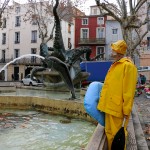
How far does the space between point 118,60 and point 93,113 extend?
0.79 meters

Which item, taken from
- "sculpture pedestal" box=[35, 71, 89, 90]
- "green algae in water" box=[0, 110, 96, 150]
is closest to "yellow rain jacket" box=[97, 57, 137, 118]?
"green algae in water" box=[0, 110, 96, 150]

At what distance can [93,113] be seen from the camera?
13.1 feet

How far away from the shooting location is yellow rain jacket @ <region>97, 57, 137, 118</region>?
11.9ft

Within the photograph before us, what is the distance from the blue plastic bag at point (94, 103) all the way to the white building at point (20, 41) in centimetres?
4777

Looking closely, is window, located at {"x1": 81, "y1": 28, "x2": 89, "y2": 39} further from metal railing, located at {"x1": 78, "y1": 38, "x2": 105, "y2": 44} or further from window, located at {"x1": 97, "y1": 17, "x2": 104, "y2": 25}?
window, located at {"x1": 97, "y1": 17, "x2": 104, "y2": 25}

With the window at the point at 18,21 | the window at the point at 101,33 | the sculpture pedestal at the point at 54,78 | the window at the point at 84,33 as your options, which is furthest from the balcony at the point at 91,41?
the sculpture pedestal at the point at 54,78

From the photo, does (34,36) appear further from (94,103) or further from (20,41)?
(94,103)

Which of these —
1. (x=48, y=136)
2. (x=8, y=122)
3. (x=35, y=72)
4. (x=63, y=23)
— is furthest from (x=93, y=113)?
(x=63, y=23)

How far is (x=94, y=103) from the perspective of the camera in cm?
404

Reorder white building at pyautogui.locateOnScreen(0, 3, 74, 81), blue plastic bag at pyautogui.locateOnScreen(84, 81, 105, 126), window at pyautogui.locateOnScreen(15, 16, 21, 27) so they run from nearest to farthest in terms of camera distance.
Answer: blue plastic bag at pyautogui.locateOnScreen(84, 81, 105, 126)
white building at pyautogui.locateOnScreen(0, 3, 74, 81)
window at pyautogui.locateOnScreen(15, 16, 21, 27)

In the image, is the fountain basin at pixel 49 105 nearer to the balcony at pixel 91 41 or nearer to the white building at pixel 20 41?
the balcony at pixel 91 41

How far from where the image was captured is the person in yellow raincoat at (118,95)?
3631 mm

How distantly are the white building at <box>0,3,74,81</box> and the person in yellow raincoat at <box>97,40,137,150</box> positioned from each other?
4817cm

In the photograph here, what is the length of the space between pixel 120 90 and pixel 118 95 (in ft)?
0.22
